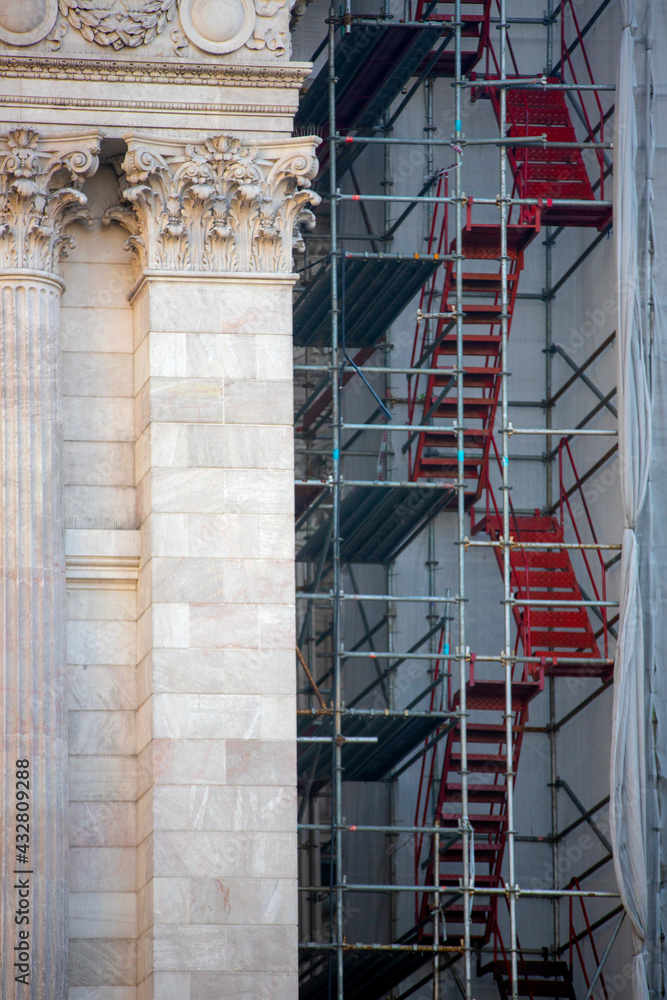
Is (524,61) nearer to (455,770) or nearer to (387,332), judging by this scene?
(387,332)

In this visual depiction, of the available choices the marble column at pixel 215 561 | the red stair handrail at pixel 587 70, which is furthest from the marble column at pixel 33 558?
the red stair handrail at pixel 587 70

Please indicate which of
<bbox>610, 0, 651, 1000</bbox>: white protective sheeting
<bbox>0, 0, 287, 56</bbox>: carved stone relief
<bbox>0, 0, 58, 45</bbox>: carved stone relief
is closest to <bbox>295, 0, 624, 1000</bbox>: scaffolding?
<bbox>610, 0, 651, 1000</bbox>: white protective sheeting

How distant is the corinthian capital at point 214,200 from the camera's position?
2458 centimetres

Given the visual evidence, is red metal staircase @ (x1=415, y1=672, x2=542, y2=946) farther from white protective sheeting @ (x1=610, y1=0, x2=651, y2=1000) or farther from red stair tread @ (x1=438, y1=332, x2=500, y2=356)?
red stair tread @ (x1=438, y1=332, x2=500, y2=356)

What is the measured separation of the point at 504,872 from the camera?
3316cm

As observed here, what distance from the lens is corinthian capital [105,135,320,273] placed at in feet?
80.6

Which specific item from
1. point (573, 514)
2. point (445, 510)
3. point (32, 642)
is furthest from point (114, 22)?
point (573, 514)

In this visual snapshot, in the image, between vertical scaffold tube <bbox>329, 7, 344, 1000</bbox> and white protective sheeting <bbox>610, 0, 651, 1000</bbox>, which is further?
white protective sheeting <bbox>610, 0, 651, 1000</bbox>

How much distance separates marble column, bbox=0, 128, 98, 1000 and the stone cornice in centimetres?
77

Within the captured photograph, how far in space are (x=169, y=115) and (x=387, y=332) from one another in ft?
33.0

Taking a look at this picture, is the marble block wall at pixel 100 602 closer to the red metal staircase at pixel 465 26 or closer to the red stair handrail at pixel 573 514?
the red metal staircase at pixel 465 26

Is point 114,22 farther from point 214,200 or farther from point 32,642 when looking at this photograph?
point 32,642

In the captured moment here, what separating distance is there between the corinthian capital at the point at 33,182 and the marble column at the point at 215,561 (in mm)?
649

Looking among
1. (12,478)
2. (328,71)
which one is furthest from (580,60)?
(12,478)
